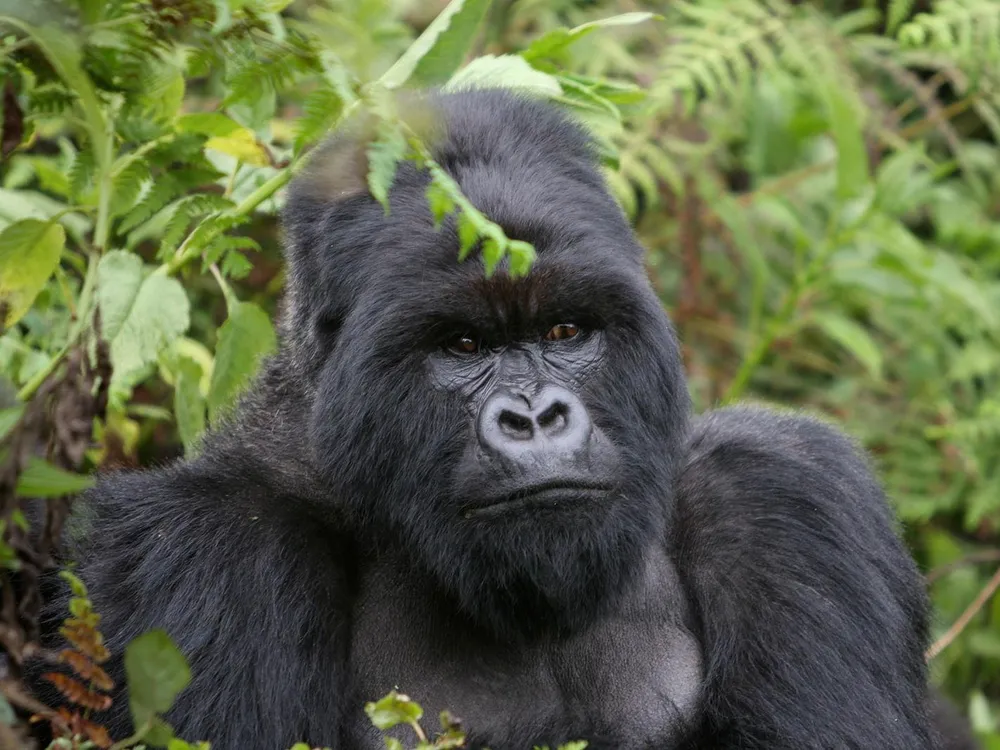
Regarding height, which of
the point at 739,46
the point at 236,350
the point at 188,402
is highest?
the point at 236,350

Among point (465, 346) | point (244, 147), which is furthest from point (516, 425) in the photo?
point (244, 147)

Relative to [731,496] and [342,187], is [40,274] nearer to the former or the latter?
[342,187]

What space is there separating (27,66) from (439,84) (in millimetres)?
1378

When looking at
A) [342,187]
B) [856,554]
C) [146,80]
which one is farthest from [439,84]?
[856,554]

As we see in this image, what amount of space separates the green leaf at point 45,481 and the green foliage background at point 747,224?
0.91m

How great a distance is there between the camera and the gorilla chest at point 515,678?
9.71 feet

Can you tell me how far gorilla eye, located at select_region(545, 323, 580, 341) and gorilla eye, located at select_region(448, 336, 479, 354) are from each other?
157 mm

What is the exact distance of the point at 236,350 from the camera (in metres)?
3.34

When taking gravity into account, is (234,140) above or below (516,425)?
above

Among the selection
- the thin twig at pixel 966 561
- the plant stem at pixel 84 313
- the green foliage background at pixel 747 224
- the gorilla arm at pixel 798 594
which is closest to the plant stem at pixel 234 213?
the green foliage background at pixel 747 224

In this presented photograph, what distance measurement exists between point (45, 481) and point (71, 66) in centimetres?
62

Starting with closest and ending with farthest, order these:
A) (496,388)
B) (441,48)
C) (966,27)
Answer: (496,388)
(441,48)
(966,27)

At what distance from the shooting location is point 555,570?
2.77 metres

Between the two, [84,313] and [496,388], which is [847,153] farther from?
[84,313]
